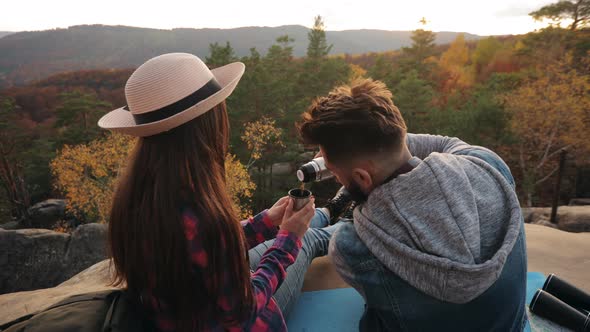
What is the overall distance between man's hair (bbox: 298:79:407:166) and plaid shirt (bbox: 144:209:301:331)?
0.52 meters

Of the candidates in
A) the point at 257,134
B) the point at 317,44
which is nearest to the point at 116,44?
the point at 317,44

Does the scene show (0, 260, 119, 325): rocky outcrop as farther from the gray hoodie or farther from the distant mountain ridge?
the distant mountain ridge

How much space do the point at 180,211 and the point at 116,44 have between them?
123328 millimetres

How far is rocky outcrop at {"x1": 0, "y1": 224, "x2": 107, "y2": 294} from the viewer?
9742 mm

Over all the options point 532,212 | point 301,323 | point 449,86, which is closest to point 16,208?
point 301,323

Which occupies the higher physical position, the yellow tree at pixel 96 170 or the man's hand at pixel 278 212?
the man's hand at pixel 278 212

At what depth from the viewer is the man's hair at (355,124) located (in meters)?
1.33

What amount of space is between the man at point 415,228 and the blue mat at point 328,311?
27.2 inches

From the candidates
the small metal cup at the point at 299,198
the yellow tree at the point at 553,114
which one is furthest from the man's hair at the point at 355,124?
the yellow tree at the point at 553,114

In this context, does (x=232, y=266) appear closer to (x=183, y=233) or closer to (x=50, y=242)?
(x=183, y=233)

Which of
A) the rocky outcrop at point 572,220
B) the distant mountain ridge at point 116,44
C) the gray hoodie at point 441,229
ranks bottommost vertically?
the rocky outcrop at point 572,220

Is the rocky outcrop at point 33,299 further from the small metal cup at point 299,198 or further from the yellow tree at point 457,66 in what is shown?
the yellow tree at point 457,66

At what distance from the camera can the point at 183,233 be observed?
1.17m

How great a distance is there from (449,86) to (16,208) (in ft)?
118
